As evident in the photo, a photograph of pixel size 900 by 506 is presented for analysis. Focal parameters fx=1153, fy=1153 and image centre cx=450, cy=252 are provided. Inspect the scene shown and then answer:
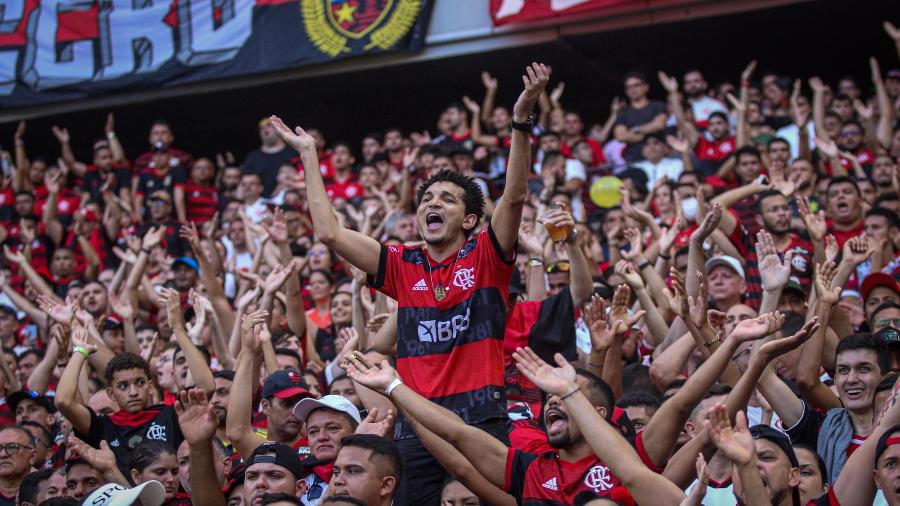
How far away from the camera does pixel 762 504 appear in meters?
4.16

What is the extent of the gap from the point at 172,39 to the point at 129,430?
31.6 feet

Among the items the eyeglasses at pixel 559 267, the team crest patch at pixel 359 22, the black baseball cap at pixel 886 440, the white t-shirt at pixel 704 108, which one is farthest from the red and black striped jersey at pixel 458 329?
the team crest patch at pixel 359 22

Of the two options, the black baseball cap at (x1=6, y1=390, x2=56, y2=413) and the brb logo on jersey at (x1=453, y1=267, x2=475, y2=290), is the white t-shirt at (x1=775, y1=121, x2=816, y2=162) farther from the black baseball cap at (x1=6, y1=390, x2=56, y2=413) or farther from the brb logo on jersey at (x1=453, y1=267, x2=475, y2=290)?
the black baseball cap at (x1=6, y1=390, x2=56, y2=413)

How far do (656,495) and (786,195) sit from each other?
4777mm

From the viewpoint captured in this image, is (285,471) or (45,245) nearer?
(285,471)

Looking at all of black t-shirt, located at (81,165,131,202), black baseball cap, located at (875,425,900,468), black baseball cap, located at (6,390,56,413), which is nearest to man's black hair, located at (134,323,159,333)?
black baseball cap, located at (6,390,56,413)

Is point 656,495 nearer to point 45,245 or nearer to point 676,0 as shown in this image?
point 676,0

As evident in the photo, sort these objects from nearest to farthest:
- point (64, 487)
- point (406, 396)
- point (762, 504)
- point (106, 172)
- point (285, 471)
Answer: point (762, 504)
point (406, 396)
point (285, 471)
point (64, 487)
point (106, 172)

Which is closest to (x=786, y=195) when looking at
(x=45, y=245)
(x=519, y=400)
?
(x=519, y=400)

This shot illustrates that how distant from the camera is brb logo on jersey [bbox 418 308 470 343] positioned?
491 cm

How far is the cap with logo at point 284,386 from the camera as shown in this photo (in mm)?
6520

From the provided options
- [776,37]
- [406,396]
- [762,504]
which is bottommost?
[762,504]

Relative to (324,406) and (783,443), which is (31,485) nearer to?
(324,406)

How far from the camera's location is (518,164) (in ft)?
15.9
